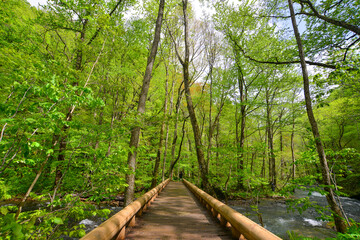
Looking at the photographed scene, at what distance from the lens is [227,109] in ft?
58.7

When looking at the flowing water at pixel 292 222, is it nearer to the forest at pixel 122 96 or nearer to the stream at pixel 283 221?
the stream at pixel 283 221

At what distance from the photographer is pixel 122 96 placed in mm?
12188

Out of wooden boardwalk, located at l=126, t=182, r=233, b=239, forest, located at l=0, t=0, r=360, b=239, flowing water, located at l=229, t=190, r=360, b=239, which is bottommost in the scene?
flowing water, located at l=229, t=190, r=360, b=239

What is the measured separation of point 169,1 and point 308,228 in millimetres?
17413

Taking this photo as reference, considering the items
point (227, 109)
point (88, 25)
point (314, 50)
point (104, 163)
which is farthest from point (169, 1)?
point (104, 163)

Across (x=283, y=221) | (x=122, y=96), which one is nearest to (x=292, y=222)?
(x=283, y=221)

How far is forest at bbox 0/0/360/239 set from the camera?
8.11 feet

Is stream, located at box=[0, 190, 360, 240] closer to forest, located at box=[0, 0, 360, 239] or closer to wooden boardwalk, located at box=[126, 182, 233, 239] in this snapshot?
forest, located at box=[0, 0, 360, 239]

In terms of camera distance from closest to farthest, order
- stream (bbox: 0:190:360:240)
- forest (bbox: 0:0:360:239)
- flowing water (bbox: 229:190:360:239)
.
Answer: forest (bbox: 0:0:360:239)
stream (bbox: 0:190:360:240)
flowing water (bbox: 229:190:360:239)

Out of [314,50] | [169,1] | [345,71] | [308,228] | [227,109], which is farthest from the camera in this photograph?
[227,109]

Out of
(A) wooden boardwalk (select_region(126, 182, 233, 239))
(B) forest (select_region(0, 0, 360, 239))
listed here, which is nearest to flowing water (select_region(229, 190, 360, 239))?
(B) forest (select_region(0, 0, 360, 239))

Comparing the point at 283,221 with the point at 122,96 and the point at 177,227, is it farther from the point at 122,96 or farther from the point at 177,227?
the point at 122,96

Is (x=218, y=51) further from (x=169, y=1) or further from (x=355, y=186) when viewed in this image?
A: (x=355, y=186)

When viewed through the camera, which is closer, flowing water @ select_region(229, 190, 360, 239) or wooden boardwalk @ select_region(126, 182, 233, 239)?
wooden boardwalk @ select_region(126, 182, 233, 239)
